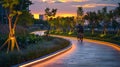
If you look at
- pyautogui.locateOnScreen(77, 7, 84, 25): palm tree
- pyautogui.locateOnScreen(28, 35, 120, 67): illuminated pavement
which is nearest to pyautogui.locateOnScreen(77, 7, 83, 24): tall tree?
pyautogui.locateOnScreen(77, 7, 84, 25): palm tree

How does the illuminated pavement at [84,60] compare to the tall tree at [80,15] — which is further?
the tall tree at [80,15]

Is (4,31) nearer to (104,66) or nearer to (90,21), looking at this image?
(90,21)

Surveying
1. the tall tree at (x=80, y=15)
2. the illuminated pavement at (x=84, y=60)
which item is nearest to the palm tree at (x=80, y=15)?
the tall tree at (x=80, y=15)

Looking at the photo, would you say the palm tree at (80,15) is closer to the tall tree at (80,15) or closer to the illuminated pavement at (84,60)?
the tall tree at (80,15)

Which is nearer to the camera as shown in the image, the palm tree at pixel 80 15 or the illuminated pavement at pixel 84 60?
the illuminated pavement at pixel 84 60

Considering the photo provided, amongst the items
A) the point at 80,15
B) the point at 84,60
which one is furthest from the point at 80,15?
the point at 84,60

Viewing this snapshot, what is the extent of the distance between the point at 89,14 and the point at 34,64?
2763 inches

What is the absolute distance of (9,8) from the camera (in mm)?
27719

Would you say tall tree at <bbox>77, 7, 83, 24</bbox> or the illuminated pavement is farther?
tall tree at <bbox>77, 7, 83, 24</bbox>

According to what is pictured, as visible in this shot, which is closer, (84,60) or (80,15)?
(84,60)

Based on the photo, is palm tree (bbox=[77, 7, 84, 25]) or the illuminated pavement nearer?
the illuminated pavement

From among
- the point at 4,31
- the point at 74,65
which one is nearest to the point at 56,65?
the point at 74,65

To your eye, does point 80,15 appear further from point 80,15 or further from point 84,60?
point 84,60

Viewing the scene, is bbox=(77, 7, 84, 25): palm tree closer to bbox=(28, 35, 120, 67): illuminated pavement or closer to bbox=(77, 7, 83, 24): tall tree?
bbox=(77, 7, 83, 24): tall tree
